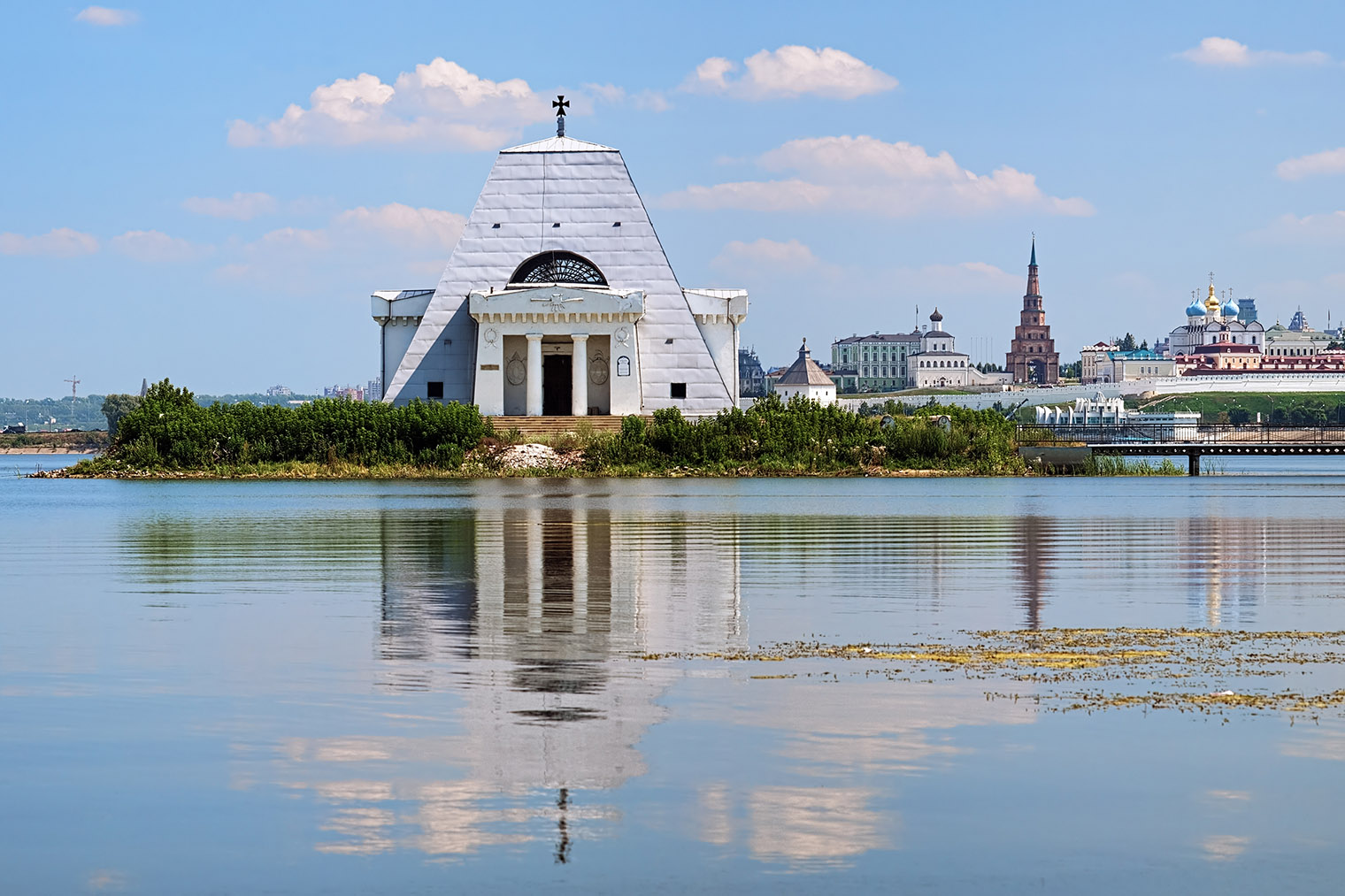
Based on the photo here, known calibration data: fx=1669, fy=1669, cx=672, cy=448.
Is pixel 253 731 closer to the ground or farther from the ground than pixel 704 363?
closer to the ground

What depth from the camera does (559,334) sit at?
58031mm

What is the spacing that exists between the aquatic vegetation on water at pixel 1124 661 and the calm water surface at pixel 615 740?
1.07 feet

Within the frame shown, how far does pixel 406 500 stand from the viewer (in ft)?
116

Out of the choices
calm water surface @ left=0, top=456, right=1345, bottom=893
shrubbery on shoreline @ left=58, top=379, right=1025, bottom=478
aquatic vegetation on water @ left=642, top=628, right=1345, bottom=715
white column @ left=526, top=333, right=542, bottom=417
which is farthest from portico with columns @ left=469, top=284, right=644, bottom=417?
aquatic vegetation on water @ left=642, top=628, right=1345, bottom=715

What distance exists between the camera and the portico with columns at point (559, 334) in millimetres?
56969

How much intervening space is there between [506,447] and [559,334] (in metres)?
8.42

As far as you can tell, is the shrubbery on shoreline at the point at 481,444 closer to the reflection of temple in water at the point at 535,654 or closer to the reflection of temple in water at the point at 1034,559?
the reflection of temple in water at the point at 1034,559

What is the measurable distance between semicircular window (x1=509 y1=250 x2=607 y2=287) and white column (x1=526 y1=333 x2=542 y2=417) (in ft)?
9.92

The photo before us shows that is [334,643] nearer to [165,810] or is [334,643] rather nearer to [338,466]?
[165,810]

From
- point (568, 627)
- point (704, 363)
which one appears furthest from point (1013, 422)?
point (568, 627)

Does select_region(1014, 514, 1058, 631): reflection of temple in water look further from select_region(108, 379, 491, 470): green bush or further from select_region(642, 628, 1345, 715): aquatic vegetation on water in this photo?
select_region(108, 379, 491, 470): green bush

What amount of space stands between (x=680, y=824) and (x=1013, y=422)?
48354 mm

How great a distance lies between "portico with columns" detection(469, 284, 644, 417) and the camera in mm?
56969

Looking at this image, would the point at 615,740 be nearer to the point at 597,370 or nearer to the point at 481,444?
the point at 481,444
